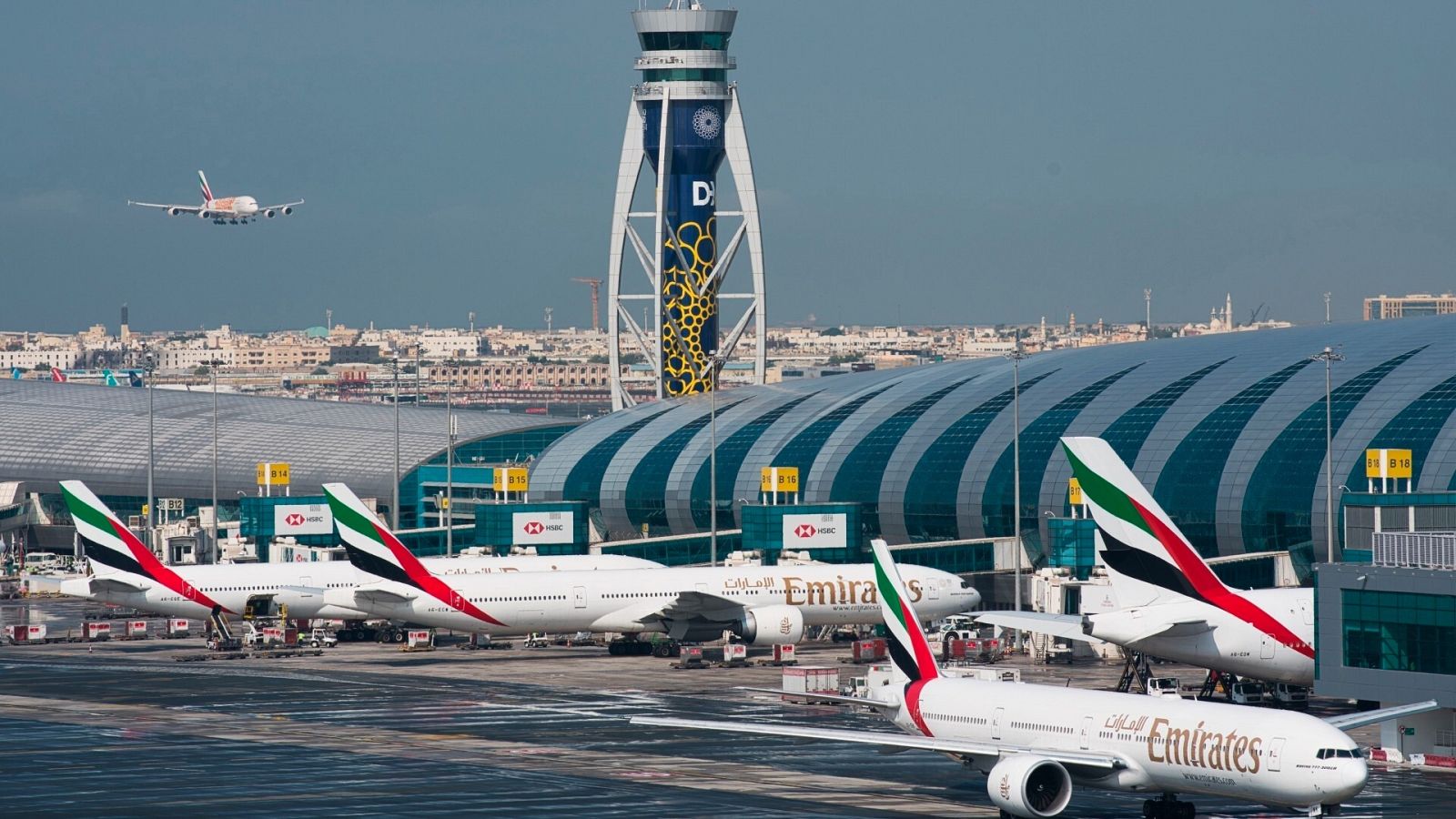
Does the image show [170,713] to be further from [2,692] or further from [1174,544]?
[1174,544]

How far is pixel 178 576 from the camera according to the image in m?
94.7

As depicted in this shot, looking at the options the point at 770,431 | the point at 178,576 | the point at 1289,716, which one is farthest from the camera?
the point at 770,431

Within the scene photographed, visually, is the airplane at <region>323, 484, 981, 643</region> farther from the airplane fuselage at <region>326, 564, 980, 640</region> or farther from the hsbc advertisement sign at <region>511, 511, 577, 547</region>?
the hsbc advertisement sign at <region>511, 511, 577, 547</region>

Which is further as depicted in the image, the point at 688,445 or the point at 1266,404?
the point at 688,445

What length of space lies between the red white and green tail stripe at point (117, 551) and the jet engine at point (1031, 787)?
5573 centimetres

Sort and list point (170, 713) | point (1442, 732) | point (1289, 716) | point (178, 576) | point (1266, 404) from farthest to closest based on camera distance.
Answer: point (1266, 404) < point (178, 576) < point (170, 713) < point (1442, 732) < point (1289, 716)

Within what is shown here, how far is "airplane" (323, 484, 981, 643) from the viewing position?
88.1 metres

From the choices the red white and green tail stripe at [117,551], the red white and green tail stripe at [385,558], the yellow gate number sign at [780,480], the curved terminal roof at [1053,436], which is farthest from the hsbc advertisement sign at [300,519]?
the red white and green tail stripe at [385,558]

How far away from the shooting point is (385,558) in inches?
3469

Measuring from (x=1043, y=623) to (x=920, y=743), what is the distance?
51.7 ft

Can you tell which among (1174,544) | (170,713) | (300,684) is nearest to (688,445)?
(300,684)

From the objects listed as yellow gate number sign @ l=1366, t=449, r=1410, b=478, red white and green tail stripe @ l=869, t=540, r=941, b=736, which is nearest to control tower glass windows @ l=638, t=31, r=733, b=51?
yellow gate number sign @ l=1366, t=449, r=1410, b=478

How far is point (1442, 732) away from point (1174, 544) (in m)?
8.67

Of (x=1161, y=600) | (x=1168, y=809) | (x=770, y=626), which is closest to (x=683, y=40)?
(x=770, y=626)
